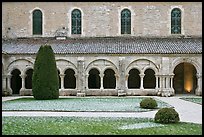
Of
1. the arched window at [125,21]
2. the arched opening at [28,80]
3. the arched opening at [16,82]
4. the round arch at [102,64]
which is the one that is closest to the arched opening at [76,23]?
the arched window at [125,21]

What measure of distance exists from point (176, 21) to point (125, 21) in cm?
447

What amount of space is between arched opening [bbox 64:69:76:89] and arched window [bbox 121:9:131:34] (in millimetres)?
5858

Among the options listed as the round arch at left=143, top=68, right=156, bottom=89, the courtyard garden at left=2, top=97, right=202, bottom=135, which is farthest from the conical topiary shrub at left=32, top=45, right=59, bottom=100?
the courtyard garden at left=2, top=97, right=202, bottom=135

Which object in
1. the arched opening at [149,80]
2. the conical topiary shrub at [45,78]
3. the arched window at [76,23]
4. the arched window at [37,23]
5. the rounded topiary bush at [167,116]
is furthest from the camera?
the arched window at [37,23]

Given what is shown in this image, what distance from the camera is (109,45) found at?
32.3m

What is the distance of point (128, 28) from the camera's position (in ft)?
114

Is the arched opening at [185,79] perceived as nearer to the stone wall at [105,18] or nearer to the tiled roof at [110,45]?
the tiled roof at [110,45]

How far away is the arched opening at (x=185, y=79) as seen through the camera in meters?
33.6

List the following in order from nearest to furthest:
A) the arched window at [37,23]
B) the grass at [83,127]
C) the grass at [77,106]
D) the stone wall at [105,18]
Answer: the grass at [83,127]
the grass at [77,106]
the stone wall at [105,18]
the arched window at [37,23]

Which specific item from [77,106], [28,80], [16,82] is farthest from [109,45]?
[77,106]

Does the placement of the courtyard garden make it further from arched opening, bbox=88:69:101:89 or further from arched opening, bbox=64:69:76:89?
arched opening, bbox=64:69:76:89

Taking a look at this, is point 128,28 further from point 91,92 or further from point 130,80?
point 91,92

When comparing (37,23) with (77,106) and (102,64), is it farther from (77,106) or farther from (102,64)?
(77,106)

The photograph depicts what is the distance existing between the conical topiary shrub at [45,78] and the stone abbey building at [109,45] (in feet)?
11.8
